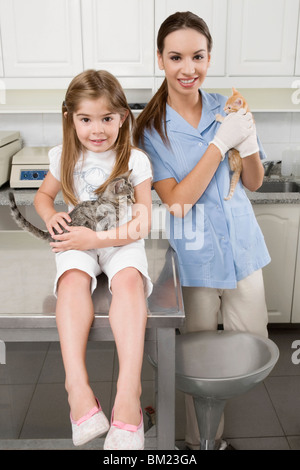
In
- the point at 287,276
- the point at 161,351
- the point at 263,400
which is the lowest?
the point at 263,400

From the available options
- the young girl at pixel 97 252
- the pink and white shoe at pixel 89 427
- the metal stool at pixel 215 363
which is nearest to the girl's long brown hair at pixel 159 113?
the young girl at pixel 97 252

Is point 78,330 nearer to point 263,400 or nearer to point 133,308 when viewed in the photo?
point 133,308

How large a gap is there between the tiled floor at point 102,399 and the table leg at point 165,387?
763mm

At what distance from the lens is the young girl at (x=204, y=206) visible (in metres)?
1.36

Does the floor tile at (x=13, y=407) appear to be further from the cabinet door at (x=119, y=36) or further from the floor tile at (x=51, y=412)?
the cabinet door at (x=119, y=36)

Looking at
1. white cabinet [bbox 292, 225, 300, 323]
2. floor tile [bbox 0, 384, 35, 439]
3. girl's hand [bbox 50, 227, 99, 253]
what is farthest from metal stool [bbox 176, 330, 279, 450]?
white cabinet [bbox 292, 225, 300, 323]

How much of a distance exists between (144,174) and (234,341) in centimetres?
55

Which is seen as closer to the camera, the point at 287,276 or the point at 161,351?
the point at 161,351

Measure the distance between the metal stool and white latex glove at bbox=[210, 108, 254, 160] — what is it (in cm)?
54

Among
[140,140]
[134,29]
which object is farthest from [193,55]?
[134,29]

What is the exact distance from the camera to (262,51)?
98.3 inches

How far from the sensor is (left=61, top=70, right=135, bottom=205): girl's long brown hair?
47.1 inches

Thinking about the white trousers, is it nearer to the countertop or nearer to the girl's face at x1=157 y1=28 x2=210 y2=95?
the girl's face at x1=157 y1=28 x2=210 y2=95

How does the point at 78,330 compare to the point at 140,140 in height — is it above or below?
below
